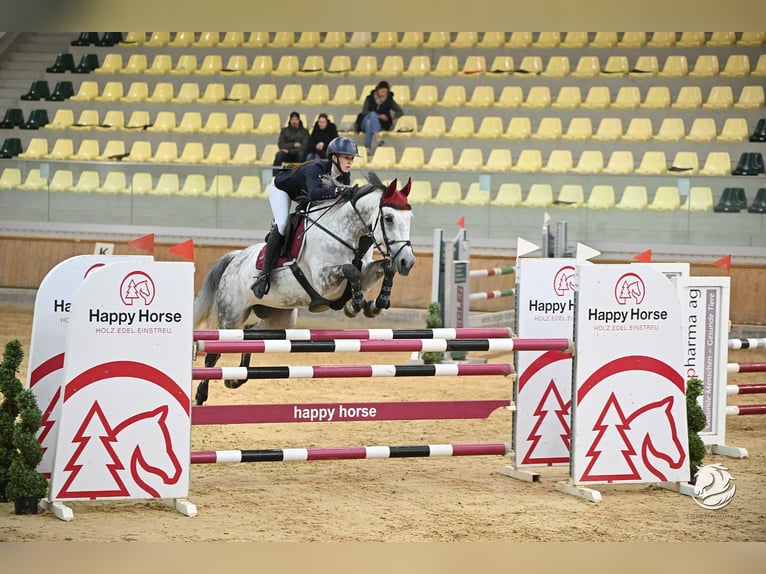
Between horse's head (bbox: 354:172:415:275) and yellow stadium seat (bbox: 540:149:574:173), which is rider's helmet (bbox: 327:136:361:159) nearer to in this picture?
horse's head (bbox: 354:172:415:275)

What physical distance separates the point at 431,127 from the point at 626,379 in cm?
1024

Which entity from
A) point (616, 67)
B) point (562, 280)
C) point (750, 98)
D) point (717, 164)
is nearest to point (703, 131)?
point (717, 164)

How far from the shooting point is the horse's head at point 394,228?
6.19 m

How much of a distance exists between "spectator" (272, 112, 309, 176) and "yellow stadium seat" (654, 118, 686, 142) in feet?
15.1

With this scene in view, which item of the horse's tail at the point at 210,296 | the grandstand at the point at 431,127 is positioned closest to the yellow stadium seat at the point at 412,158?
the grandstand at the point at 431,127

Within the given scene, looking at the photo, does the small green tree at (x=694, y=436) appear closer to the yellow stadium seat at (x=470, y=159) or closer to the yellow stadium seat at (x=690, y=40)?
the yellow stadium seat at (x=470, y=159)

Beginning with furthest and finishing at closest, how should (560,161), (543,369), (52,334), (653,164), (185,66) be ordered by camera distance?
(185,66) → (560,161) → (653,164) → (543,369) → (52,334)

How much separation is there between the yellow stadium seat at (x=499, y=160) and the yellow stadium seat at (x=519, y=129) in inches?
18.7

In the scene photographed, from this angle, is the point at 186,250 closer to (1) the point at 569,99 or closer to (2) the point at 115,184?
(2) the point at 115,184

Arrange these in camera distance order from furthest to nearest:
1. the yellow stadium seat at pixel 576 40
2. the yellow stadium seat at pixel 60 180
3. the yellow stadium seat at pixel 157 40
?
the yellow stadium seat at pixel 157 40, the yellow stadium seat at pixel 576 40, the yellow stadium seat at pixel 60 180

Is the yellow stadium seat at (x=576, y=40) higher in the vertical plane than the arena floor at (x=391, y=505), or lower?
higher

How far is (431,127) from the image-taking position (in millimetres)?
15414

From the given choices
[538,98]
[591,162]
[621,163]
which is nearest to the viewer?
[621,163]

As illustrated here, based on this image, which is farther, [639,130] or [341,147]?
[639,130]
